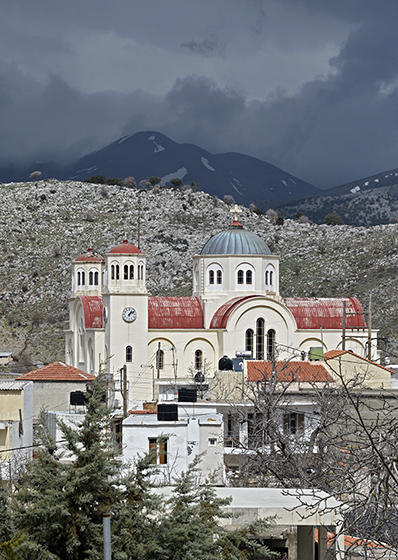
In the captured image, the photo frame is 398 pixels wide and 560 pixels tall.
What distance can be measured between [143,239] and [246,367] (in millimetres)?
55205

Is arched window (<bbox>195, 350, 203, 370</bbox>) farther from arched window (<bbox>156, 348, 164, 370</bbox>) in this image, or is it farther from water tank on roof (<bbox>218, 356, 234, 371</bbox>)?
water tank on roof (<bbox>218, 356, 234, 371</bbox>)

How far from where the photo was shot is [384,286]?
259ft

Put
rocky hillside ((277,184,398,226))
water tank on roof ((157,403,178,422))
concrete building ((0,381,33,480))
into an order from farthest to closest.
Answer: rocky hillside ((277,184,398,226)) < concrete building ((0,381,33,480)) < water tank on roof ((157,403,178,422))

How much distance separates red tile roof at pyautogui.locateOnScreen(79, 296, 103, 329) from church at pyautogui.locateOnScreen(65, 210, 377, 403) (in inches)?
2.4

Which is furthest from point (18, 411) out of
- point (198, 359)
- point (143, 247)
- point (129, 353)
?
point (143, 247)

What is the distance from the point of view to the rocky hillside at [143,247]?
3152 inches

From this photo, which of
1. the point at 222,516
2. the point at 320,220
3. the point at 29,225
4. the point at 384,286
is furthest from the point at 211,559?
the point at 320,220

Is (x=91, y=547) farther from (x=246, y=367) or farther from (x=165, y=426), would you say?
(x=246, y=367)

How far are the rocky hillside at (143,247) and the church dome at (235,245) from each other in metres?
16.2

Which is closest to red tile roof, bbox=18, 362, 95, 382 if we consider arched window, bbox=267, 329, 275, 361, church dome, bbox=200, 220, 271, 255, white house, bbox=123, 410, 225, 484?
arched window, bbox=267, 329, 275, 361

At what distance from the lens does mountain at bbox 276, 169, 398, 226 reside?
172 meters

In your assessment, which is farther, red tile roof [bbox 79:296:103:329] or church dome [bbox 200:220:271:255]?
church dome [bbox 200:220:271:255]

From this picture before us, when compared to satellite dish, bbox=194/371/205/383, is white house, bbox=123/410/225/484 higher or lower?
lower

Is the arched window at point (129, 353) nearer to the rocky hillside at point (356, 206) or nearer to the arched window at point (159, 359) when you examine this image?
the arched window at point (159, 359)
